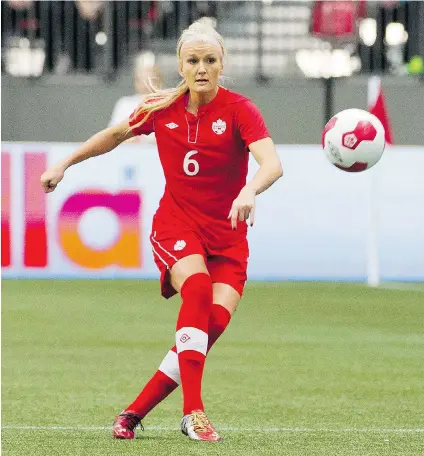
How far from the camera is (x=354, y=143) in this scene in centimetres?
662

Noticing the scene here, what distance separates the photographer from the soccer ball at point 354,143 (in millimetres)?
6621

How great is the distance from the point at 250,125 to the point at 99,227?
8672 millimetres

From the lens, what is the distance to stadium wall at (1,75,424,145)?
57.0 ft

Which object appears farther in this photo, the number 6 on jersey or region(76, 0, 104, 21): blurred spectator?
region(76, 0, 104, 21): blurred spectator

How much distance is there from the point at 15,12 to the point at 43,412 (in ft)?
37.7

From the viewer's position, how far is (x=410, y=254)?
48.5 feet

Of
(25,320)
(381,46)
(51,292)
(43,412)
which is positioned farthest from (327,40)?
(43,412)

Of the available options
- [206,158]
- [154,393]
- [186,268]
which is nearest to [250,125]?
[206,158]

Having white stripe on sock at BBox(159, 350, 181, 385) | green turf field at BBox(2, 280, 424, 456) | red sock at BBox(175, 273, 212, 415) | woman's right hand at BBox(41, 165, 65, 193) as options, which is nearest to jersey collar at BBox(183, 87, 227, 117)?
woman's right hand at BBox(41, 165, 65, 193)

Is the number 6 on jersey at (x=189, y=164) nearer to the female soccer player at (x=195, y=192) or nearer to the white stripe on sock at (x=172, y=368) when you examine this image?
the female soccer player at (x=195, y=192)

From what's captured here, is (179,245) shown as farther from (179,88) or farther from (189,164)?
(179,88)

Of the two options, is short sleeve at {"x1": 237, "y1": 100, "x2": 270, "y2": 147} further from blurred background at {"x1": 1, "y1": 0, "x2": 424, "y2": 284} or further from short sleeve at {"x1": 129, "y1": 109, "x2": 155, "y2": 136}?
blurred background at {"x1": 1, "y1": 0, "x2": 424, "y2": 284}

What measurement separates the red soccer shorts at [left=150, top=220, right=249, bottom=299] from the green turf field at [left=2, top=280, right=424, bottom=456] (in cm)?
72

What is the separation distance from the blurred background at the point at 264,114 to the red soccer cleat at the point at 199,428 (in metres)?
8.75
